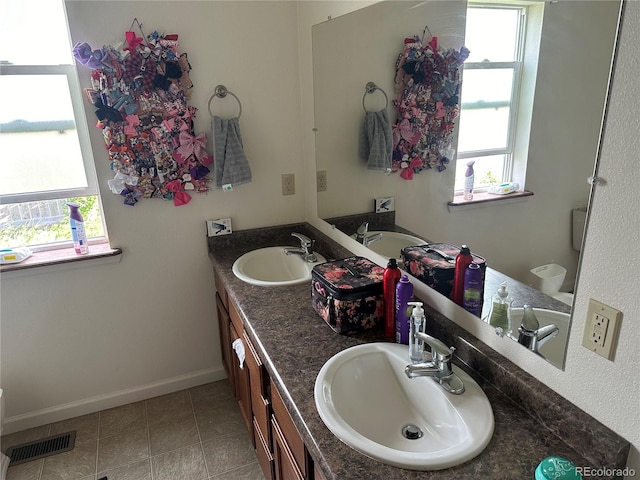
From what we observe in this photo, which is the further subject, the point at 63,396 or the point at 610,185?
the point at 63,396

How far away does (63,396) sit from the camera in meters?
2.32

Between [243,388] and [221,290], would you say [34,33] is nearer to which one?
[221,290]

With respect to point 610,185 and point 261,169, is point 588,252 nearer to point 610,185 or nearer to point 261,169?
point 610,185

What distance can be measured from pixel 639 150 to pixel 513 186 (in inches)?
14.9

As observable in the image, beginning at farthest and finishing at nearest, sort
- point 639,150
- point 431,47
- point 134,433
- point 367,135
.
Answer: point 134,433 < point 367,135 < point 431,47 < point 639,150

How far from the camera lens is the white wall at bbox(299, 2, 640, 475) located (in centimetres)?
82

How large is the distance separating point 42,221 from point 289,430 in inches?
63.9

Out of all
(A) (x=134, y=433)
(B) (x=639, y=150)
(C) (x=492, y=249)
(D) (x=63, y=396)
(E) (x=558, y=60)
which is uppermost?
(E) (x=558, y=60)

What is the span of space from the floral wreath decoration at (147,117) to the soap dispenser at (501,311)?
1.52m

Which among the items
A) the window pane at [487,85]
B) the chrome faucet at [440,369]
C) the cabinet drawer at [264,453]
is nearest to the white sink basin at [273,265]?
the cabinet drawer at [264,453]

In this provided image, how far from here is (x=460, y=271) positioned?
1331 millimetres

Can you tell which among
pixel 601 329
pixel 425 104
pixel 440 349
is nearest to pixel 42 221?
pixel 425 104

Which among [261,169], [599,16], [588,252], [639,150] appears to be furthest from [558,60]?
[261,169]

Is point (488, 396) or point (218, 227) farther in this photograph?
point (218, 227)
